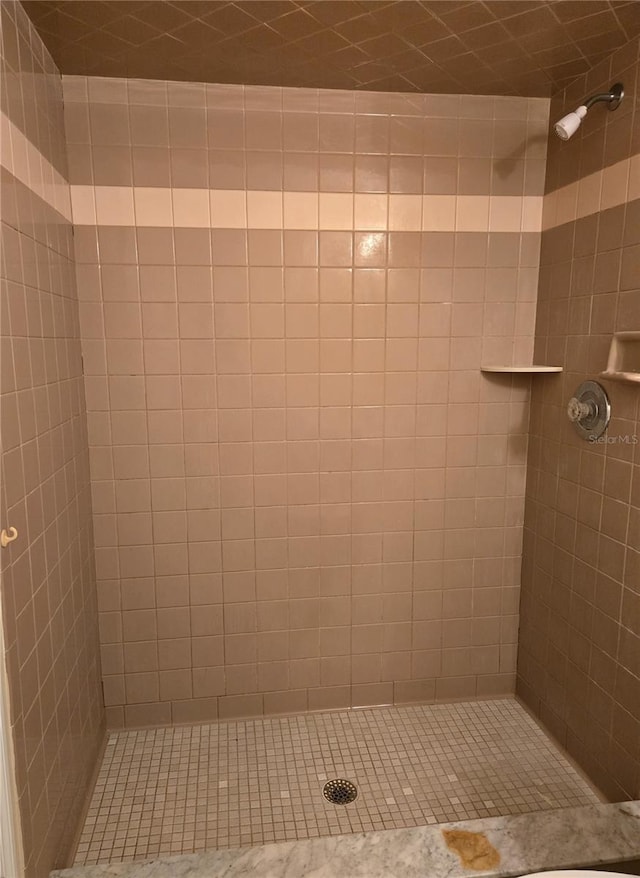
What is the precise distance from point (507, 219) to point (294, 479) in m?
1.27

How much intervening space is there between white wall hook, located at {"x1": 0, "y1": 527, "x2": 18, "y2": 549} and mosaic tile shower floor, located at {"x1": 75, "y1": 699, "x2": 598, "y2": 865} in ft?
3.46

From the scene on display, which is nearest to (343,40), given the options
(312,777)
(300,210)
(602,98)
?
(300,210)

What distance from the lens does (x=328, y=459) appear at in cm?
220

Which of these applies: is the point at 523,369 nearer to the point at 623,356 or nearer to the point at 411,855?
the point at 623,356

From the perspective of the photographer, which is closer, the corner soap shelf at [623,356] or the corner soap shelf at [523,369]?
the corner soap shelf at [623,356]

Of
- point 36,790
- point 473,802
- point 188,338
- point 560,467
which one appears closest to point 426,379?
point 560,467

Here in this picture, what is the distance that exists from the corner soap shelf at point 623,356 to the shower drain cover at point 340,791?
1.56m

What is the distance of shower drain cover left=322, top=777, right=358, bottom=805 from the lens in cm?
187

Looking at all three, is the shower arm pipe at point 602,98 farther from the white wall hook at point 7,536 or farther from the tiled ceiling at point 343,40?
the white wall hook at point 7,536

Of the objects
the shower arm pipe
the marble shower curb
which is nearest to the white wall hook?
the marble shower curb

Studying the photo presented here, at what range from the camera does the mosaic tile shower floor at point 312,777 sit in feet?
5.78

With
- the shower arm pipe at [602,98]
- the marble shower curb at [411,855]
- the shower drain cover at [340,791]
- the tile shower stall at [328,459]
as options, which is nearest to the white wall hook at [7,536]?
the tile shower stall at [328,459]

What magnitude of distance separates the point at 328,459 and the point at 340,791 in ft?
3.71

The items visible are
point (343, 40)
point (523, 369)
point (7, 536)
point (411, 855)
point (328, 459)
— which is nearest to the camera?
point (7, 536)
